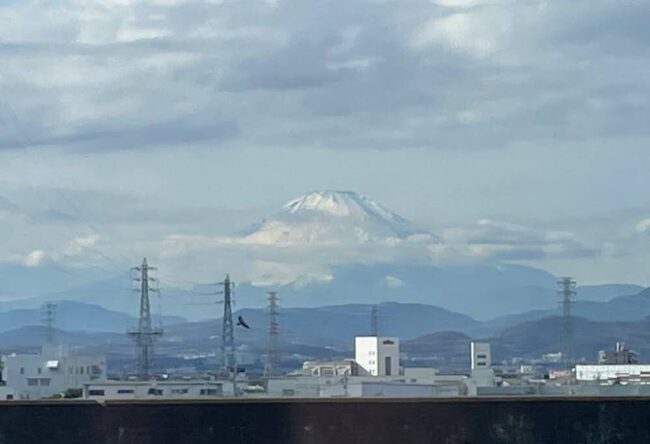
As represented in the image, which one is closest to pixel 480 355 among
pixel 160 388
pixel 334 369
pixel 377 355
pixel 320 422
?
pixel 377 355

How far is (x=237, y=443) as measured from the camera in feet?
80.7

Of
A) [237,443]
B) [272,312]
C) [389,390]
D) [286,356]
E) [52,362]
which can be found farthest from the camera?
[286,356]

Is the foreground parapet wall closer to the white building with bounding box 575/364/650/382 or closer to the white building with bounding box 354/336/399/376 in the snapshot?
the white building with bounding box 575/364/650/382

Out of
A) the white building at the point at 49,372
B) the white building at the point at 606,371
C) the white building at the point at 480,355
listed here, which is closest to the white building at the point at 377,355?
the white building at the point at 606,371

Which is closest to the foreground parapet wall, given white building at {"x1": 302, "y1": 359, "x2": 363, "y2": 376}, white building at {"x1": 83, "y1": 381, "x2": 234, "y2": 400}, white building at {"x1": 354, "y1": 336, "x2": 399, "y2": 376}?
white building at {"x1": 83, "y1": 381, "x2": 234, "y2": 400}

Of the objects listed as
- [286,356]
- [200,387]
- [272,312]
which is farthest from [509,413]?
[286,356]

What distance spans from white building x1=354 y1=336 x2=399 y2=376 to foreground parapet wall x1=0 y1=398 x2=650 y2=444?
6065 centimetres

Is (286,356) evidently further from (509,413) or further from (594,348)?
(509,413)

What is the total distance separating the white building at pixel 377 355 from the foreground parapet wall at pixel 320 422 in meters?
60.7

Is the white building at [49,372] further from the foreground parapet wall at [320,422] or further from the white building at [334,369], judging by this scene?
the foreground parapet wall at [320,422]

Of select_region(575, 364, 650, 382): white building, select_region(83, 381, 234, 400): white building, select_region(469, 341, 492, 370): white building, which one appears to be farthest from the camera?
select_region(469, 341, 492, 370): white building

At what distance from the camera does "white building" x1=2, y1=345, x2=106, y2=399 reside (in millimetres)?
72500

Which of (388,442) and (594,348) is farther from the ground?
(594,348)

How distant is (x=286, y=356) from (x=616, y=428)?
146 meters
